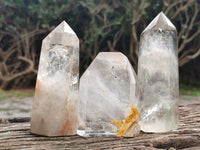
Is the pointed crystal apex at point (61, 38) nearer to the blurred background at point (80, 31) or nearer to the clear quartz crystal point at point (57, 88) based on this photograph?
the clear quartz crystal point at point (57, 88)

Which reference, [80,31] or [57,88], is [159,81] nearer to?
[57,88]

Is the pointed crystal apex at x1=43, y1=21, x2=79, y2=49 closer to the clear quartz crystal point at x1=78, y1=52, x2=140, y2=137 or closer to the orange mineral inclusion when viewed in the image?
the clear quartz crystal point at x1=78, y1=52, x2=140, y2=137

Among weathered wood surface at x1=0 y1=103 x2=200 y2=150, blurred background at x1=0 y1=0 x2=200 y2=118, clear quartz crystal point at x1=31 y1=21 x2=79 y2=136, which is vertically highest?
blurred background at x1=0 y1=0 x2=200 y2=118

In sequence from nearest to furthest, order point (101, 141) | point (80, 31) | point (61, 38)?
point (101, 141) → point (61, 38) → point (80, 31)

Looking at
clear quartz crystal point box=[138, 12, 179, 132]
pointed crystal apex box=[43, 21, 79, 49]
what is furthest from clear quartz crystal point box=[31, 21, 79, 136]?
clear quartz crystal point box=[138, 12, 179, 132]

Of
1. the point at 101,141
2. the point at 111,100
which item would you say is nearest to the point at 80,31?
the point at 111,100

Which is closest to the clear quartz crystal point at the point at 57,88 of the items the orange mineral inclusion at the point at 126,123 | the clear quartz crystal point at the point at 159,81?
the orange mineral inclusion at the point at 126,123
